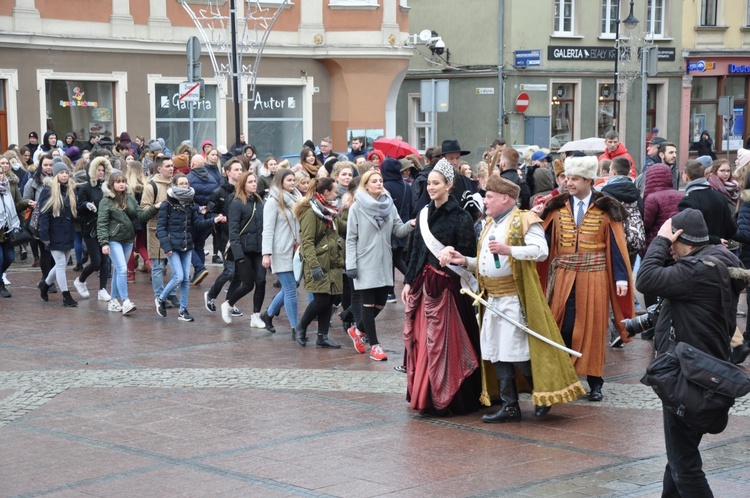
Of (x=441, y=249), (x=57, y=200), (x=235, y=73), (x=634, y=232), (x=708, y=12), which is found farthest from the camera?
(x=708, y=12)

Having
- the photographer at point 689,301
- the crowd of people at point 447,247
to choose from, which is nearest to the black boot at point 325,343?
the crowd of people at point 447,247

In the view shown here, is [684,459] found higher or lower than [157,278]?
lower

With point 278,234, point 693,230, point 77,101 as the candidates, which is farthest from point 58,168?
point 77,101

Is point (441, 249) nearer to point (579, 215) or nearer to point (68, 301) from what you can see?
point (579, 215)

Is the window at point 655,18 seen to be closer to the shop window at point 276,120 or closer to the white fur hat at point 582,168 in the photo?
the shop window at point 276,120

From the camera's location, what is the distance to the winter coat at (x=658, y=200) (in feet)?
40.9

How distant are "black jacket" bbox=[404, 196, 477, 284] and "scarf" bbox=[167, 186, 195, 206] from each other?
18.1ft

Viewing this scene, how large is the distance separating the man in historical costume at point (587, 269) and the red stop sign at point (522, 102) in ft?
110

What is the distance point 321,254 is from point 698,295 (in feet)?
20.1

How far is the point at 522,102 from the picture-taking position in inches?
1677

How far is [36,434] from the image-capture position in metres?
8.60

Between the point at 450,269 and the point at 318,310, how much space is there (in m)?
3.10

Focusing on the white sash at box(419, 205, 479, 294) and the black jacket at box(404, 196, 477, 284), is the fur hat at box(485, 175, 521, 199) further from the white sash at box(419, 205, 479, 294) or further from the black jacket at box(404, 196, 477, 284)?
the white sash at box(419, 205, 479, 294)

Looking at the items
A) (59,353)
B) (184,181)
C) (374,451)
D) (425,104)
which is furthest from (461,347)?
(425,104)
